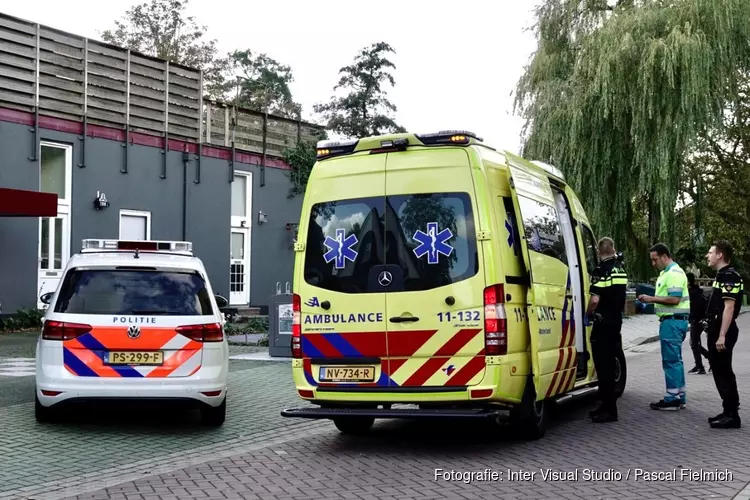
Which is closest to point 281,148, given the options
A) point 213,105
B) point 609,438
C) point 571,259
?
point 213,105

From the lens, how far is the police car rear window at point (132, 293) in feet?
28.1

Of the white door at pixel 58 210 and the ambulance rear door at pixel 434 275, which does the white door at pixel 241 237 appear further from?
the ambulance rear door at pixel 434 275

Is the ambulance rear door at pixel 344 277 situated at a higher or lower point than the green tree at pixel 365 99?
lower

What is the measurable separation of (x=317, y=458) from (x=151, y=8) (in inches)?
1676

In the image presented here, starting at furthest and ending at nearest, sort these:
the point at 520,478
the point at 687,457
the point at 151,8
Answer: the point at 151,8
the point at 687,457
the point at 520,478

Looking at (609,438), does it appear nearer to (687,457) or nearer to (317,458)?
(687,457)

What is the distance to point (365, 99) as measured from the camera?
4056cm

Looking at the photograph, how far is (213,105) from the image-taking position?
2588 cm

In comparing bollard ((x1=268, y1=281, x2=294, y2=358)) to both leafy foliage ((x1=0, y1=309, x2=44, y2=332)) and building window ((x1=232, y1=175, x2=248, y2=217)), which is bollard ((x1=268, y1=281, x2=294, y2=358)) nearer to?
leafy foliage ((x1=0, y1=309, x2=44, y2=332))

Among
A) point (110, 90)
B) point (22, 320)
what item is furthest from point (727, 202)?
point (22, 320)

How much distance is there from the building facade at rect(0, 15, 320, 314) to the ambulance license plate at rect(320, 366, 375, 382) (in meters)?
11.9

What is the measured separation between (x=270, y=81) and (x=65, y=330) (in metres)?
47.6

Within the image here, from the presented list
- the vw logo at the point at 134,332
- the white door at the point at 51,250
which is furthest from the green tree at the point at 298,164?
the vw logo at the point at 134,332

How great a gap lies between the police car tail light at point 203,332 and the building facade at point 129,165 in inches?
415
